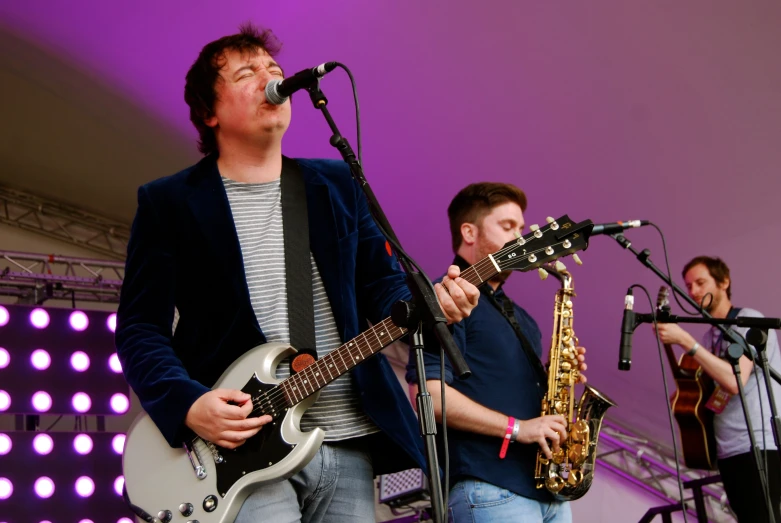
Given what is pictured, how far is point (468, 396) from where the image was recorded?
313 cm

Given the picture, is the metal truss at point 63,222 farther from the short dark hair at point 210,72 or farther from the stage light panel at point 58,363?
the short dark hair at point 210,72

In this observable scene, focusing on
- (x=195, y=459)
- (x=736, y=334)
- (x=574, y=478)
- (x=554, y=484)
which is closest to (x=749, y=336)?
(x=736, y=334)

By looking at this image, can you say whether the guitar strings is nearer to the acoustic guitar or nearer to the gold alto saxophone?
the gold alto saxophone

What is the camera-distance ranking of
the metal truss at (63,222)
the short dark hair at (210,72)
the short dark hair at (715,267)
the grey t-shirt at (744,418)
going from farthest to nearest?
the metal truss at (63,222) < the short dark hair at (715,267) < the grey t-shirt at (744,418) < the short dark hair at (210,72)

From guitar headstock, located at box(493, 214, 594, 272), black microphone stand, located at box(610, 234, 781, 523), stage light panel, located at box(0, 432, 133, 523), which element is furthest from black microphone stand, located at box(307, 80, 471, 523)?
stage light panel, located at box(0, 432, 133, 523)

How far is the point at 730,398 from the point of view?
5.04 meters

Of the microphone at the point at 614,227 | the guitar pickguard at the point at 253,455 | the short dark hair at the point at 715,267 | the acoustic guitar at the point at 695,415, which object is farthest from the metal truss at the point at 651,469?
the guitar pickguard at the point at 253,455

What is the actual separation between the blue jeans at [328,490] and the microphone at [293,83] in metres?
0.99

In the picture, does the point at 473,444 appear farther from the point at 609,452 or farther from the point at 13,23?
the point at 13,23

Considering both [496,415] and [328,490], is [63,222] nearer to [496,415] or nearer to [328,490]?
[496,415]

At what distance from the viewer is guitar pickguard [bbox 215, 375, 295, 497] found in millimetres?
2213

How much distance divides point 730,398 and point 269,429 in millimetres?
3675

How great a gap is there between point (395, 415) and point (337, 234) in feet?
1.87

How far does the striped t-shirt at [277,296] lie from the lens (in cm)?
239
